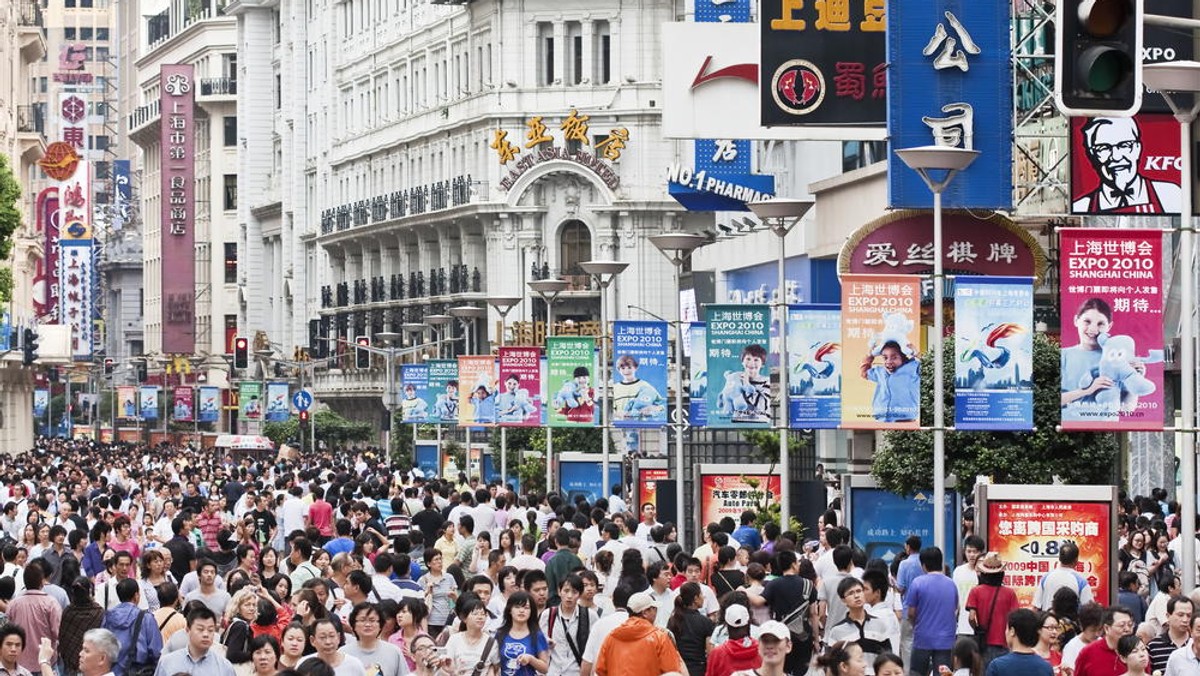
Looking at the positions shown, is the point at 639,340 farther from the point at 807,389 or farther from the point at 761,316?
the point at 807,389

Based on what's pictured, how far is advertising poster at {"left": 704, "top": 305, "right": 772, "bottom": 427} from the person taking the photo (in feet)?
97.8

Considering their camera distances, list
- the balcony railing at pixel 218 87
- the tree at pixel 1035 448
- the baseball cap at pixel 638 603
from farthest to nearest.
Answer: the balcony railing at pixel 218 87 < the tree at pixel 1035 448 < the baseball cap at pixel 638 603

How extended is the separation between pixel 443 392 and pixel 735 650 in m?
37.3

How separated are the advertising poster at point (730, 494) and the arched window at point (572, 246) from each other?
167 ft

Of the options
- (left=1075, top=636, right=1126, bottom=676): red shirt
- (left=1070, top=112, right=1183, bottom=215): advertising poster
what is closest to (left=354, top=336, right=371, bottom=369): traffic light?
(left=1070, top=112, right=1183, bottom=215): advertising poster

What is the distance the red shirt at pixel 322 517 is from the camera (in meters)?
28.5

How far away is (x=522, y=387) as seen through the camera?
1702 inches

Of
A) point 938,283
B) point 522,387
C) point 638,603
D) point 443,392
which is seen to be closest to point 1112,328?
point 938,283

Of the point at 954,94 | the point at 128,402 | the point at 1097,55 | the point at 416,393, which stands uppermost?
the point at 954,94

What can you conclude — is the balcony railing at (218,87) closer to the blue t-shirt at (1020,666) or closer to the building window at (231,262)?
the building window at (231,262)

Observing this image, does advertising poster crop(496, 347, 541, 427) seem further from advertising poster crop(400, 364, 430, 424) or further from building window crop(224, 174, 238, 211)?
building window crop(224, 174, 238, 211)

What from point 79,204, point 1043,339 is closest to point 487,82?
point 79,204

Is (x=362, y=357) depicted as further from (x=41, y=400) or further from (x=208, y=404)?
(x=41, y=400)

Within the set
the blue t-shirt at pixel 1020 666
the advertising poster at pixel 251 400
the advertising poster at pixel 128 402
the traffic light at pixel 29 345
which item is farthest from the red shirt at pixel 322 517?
the advertising poster at pixel 128 402
